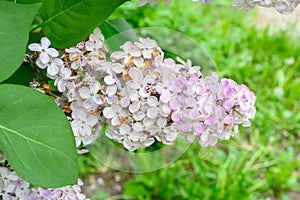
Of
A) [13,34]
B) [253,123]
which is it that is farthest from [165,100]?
[253,123]

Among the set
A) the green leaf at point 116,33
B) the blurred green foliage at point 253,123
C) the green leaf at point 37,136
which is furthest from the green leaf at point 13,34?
the blurred green foliage at point 253,123

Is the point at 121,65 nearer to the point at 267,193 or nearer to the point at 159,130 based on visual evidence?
the point at 159,130

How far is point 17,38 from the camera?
1.65 ft

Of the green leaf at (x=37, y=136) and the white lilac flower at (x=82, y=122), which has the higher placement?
the green leaf at (x=37, y=136)

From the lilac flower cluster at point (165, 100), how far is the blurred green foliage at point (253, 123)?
1124 millimetres

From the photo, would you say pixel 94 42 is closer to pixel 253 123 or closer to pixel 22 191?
pixel 22 191

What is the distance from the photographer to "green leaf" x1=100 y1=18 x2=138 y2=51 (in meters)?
0.62

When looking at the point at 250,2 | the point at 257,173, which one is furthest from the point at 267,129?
the point at 250,2

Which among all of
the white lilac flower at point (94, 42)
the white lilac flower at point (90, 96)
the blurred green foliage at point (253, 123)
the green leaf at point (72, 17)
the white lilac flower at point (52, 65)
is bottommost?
the blurred green foliage at point (253, 123)

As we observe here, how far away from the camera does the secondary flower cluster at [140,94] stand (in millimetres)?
542

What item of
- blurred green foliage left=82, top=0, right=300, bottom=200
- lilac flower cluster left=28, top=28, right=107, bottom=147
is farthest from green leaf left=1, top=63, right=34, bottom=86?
blurred green foliage left=82, top=0, right=300, bottom=200

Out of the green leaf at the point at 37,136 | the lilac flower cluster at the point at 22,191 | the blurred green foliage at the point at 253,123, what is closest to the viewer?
the green leaf at the point at 37,136

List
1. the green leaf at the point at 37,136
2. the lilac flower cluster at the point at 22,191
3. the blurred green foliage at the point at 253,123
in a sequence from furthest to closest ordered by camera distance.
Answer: the blurred green foliage at the point at 253,123 → the lilac flower cluster at the point at 22,191 → the green leaf at the point at 37,136

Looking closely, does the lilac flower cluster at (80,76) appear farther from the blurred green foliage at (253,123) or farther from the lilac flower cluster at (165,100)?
the blurred green foliage at (253,123)
